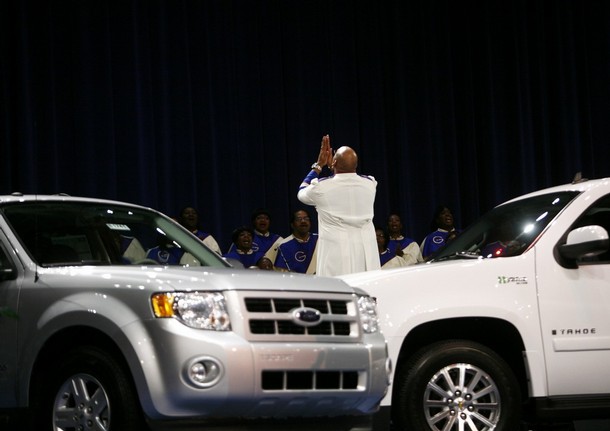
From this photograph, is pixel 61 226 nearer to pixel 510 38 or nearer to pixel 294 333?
pixel 294 333

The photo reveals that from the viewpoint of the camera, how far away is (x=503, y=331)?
7293 millimetres

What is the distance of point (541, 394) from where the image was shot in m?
7.08

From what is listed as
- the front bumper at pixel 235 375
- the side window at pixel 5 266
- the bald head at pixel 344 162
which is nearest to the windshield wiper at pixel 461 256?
the front bumper at pixel 235 375

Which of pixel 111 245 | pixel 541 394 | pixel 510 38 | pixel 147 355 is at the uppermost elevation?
pixel 510 38

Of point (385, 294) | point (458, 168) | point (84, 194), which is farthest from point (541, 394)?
point (458, 168)

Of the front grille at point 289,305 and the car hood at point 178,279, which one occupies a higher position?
the car hood at point 178,279

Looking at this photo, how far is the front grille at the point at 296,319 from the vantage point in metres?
5.73

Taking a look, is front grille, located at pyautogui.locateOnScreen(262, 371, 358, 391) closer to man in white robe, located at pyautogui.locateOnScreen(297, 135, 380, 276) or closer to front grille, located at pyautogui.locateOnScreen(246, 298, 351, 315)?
front grille, located at pyautogui.locateOnScreen(246, 298, 351, 315)

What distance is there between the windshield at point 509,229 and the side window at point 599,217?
152 mm

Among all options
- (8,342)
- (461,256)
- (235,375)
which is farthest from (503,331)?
(8,342)

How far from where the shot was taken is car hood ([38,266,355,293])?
5746mm

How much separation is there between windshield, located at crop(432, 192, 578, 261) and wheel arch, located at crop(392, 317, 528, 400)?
1.60 ft

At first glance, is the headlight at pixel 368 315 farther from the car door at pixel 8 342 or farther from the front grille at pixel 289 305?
the car door at pixel 8 342

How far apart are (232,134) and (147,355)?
11.5 meters
